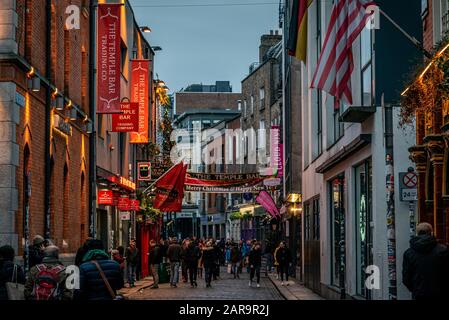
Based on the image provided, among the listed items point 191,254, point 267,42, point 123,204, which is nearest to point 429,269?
point 123,204

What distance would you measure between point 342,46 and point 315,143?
14.4 m

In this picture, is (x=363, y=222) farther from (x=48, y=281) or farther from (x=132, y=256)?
(x=132, y=256)

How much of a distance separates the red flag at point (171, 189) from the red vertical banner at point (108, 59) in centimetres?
1158

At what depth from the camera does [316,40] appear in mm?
32969

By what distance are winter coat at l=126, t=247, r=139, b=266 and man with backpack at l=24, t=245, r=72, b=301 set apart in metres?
22.9

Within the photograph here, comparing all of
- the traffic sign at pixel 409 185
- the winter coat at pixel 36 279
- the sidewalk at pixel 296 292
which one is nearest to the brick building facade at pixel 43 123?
the winter coat at pixel 36 279

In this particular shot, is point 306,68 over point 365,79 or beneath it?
over

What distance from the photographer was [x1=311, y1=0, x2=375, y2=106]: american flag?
17766 mm

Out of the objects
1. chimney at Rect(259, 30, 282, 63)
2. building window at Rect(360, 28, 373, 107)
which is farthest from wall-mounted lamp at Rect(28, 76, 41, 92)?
chimney at Rect(259, 30, 282, 63)

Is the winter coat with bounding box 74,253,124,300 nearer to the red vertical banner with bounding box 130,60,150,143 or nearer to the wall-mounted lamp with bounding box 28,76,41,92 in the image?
the wall-mounted lamp with bounding box 28,76,41,92

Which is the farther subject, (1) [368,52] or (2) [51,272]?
(1) [368,52]

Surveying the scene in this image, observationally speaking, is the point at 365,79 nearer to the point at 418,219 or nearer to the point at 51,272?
the point at 418,219

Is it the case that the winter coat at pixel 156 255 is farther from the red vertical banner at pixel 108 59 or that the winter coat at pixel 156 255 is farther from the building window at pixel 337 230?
the building window at pixel 337 230
